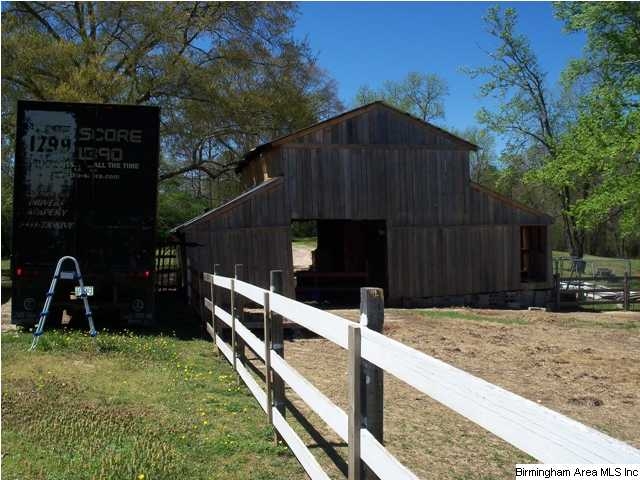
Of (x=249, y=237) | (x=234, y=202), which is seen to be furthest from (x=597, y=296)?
(x=234, y=202)

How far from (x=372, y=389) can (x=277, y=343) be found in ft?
7.84

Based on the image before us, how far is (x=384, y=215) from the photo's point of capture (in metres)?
19.5

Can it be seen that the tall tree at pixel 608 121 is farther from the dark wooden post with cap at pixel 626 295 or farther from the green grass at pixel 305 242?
the green grass at pixel 305 242

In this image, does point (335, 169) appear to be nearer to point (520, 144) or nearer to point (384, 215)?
point (384, 215)

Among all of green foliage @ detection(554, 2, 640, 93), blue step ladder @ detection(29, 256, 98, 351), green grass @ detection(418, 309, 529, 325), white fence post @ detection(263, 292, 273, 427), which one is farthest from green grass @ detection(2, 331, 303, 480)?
green foliage @ detection(554, 2, 640, 93)

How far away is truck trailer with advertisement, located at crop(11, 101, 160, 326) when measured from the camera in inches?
436

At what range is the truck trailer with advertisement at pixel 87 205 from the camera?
1106 centimetres

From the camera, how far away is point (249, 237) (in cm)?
1681

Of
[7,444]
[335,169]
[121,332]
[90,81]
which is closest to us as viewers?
[7,444]

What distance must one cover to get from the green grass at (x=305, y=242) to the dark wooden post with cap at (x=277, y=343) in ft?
141

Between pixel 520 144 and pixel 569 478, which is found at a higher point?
pixel 520 144

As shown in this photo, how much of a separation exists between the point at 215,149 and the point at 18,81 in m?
7.81

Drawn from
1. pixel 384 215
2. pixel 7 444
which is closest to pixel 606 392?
pixel 7 444

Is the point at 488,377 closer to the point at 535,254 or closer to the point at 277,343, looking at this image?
the point at 277,343
